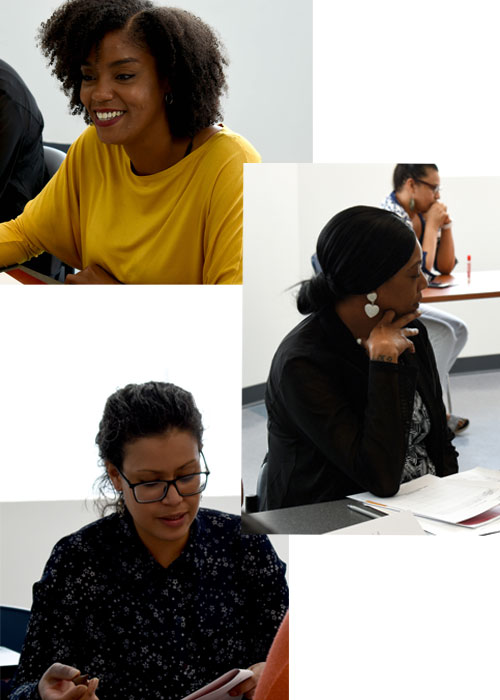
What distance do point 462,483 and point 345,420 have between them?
24 centimetres

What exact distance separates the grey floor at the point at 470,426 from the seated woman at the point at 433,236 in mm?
21

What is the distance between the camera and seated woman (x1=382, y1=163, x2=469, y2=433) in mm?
1401

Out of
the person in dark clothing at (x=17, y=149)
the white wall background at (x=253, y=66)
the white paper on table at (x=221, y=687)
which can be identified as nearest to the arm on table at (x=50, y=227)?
the person in dark clothing at (x=17, y=149)

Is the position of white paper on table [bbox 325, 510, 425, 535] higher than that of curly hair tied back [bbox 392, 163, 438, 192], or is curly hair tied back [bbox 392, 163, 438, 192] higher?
curly hair tied back [bbox 392, 163, 438, 192]

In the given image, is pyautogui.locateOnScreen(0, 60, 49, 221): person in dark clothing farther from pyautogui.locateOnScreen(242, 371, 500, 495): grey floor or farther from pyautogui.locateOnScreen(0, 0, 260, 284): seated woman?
pyautogui.locateOnScreen(242, 371, 500, 495): grey floor

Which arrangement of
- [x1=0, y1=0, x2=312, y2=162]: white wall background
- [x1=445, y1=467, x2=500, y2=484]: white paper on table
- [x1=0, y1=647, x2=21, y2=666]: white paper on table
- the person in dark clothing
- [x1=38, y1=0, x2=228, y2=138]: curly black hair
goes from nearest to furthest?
[x1=38, y1=0, x2=228, y2=138]: curly black hair, [x1=445, y1=467, x2=500, y2=484]: white paper on table, the person in dark clothing, [x1=0, y1=647, x2=21, y2=666]: white paper on table, [x1=0, y1=0, x2=312, y2=162]: white wall background

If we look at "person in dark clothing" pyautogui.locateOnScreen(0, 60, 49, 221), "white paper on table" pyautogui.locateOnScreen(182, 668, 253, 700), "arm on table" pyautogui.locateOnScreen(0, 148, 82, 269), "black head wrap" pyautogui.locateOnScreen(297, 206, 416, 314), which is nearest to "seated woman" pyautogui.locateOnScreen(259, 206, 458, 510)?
"black head wrap" pyautogui.locateOnScreen(297, 206, 416, 314)

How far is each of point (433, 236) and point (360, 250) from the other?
13 cm

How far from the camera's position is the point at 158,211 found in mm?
1387

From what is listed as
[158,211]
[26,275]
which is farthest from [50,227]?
[158,211]

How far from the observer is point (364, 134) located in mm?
2145

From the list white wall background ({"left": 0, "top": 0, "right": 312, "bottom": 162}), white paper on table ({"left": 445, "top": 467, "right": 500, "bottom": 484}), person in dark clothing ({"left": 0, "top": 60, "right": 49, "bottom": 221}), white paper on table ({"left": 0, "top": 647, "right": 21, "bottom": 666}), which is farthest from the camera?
white wall background ({"left": 0, "top": 0, "right": 312, "bottom": 162})

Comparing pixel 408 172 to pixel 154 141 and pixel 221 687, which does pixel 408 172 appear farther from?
pixel 221 687

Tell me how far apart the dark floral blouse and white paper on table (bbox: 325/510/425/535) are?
152mm
